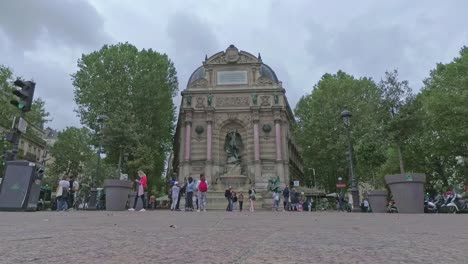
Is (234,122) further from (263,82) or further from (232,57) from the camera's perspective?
(232,57)

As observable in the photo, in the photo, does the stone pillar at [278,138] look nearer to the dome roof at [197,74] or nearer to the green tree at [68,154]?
the dome roof at [197,74]

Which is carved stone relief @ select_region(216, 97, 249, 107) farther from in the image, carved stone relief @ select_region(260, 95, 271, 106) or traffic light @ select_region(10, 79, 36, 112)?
traffic light @ select_region(10, 79, 36, 112)

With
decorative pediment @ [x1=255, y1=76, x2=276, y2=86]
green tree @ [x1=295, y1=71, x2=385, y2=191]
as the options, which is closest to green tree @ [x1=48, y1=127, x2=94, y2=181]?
decorative pediment @ [x1=255, y1=76, x2=276, y2=86]

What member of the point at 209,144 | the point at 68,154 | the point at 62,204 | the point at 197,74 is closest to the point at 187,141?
the point at 209,144

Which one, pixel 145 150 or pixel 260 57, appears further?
pixel 260 57

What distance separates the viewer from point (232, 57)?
1681 inches

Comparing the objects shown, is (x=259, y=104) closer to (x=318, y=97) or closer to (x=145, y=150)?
(x=318, y=97)

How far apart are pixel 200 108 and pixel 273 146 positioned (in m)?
8.85

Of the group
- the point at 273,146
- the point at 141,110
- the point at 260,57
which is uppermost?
the point at 260,57

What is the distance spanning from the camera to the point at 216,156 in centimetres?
4034

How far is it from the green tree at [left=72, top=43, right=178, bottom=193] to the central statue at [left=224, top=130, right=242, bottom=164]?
287 inches

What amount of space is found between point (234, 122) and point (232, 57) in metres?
7.23

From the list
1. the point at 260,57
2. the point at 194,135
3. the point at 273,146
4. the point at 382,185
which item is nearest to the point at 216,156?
the point at 194,135

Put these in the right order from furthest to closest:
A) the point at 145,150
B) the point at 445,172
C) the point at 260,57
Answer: the point at 260,57 → the point at 445,172 → the point at 145,150
